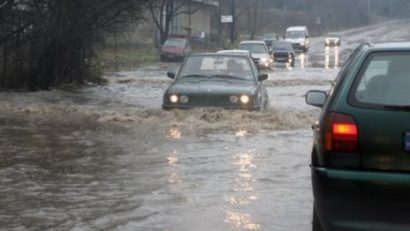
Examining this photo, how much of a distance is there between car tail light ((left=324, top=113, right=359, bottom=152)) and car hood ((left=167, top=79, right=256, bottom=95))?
8624 mm

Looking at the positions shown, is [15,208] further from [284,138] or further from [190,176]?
[284,138]

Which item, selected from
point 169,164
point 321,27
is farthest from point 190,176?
point 321,27

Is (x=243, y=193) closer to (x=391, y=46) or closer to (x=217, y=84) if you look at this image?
(x=391, y=46)

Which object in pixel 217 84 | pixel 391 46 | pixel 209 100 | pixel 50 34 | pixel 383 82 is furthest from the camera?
pixel 50 34

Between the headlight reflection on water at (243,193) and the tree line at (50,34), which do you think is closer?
the headlight reflection on water at (243,193)

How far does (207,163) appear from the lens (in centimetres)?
1035

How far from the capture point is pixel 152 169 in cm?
981

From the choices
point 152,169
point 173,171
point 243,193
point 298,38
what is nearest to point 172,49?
point 298,38

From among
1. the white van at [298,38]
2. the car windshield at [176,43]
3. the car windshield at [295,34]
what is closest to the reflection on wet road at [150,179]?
the car windshield at [176,43]

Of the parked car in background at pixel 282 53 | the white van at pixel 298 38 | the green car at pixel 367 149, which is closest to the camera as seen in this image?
the green car at pixel 367 149

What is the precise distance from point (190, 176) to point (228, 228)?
8.46 feet

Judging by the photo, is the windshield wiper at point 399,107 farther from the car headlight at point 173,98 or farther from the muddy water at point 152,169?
the car headlight at point 173,98

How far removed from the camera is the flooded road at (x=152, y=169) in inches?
284

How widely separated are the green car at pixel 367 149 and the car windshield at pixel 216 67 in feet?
30.9
